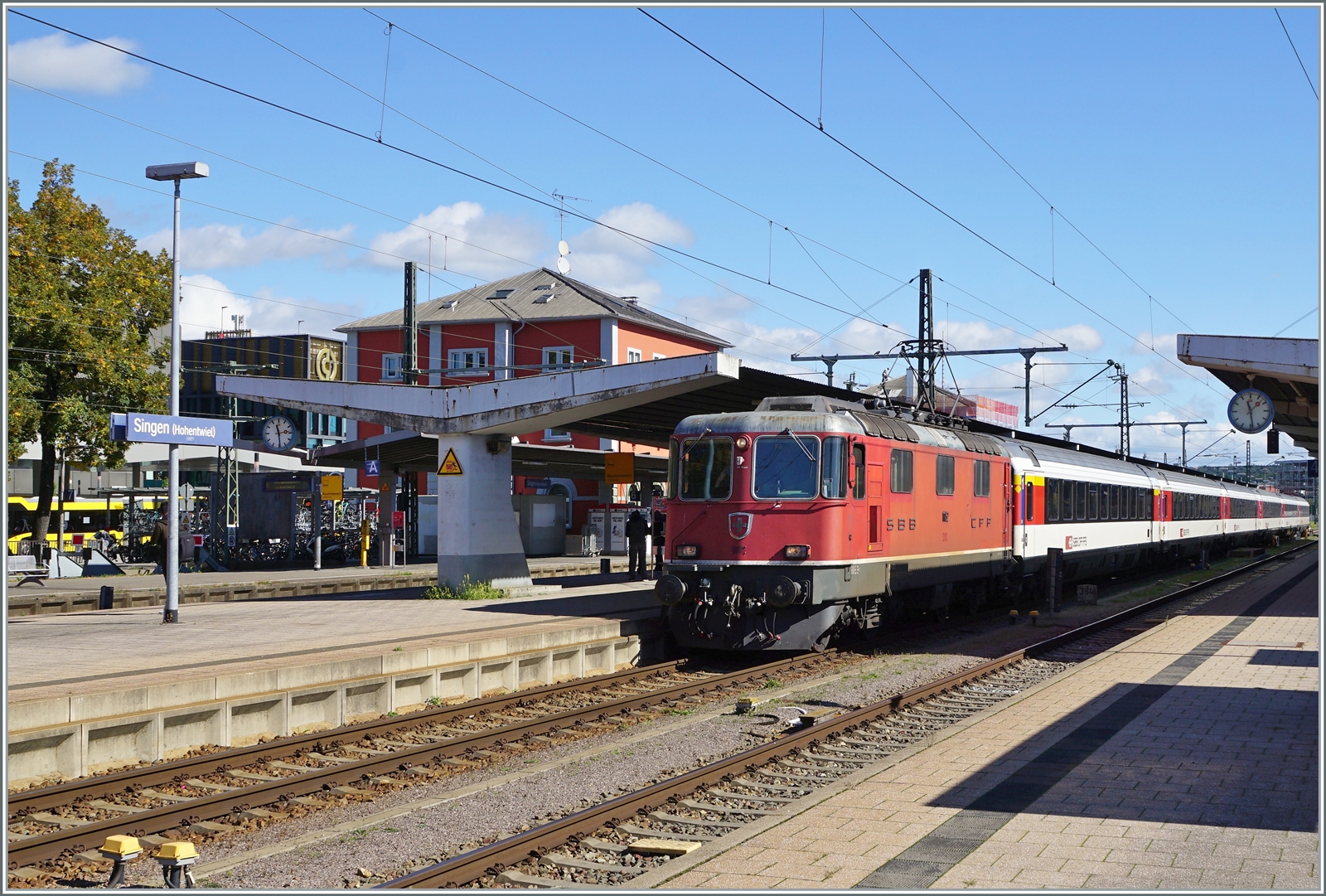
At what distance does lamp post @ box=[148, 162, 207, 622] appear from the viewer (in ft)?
58.5

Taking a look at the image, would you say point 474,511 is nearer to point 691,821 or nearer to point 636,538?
point 636,538

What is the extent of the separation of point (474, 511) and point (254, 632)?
5964 millimetres

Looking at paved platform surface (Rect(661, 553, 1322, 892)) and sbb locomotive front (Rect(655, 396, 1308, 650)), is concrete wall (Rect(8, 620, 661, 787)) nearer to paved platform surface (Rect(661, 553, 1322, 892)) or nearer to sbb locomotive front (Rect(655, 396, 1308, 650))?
sbb locomotive front (Rect(655, 396, 1308, 650))

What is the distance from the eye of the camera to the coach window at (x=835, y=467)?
54.4ft

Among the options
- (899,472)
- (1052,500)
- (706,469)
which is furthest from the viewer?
(1052,500)

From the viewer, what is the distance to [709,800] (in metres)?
9.31

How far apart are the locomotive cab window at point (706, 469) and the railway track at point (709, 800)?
3910 mm

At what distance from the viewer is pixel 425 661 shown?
14.6 metres

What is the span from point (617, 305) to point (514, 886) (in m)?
49.1

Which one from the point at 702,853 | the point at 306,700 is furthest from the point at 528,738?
the point at 702,853

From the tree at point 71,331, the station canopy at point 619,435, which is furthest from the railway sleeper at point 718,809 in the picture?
the tree at point 71,331

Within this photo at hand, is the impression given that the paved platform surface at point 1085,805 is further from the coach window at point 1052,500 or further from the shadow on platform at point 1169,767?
the coach window at point 1052,500

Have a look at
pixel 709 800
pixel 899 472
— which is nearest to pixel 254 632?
pixel 899 472

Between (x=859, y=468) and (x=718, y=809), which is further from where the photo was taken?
(x=859, y=468)
